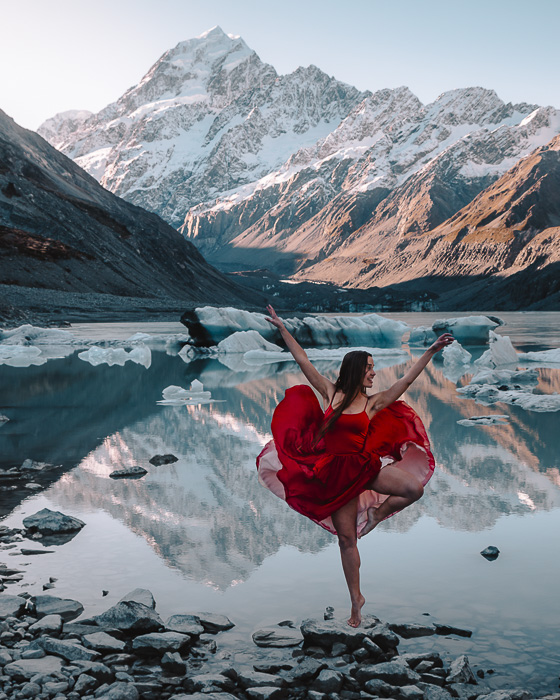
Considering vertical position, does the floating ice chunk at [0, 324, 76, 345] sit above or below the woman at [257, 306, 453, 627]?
above

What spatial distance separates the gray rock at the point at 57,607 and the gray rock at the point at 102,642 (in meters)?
0.53

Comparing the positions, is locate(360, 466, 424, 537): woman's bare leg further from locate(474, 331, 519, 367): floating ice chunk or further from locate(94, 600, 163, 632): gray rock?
locate(474, 331, 519, 367): floating ice chunk

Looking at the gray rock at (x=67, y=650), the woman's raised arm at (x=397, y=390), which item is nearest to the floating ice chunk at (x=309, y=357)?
the woman's raised arm at (x=397, y=390)

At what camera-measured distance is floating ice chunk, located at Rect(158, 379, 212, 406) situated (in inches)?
784

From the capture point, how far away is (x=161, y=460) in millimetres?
11672

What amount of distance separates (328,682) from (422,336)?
171 feet

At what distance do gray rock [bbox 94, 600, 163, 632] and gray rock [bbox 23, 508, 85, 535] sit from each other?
104 inches

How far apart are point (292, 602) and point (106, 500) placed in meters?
4.15

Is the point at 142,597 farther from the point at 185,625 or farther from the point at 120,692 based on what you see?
the point at 120,692

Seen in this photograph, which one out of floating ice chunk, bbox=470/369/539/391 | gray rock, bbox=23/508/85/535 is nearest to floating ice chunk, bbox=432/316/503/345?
floating ice chunk, bbox=470/369/539/391

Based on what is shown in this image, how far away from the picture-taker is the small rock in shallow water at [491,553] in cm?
703

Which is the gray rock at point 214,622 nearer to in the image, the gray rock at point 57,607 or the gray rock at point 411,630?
the gray rock at point 57,607

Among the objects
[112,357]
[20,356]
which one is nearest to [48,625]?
[112,357]

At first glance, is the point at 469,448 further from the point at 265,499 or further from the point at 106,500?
the point at 106,500
